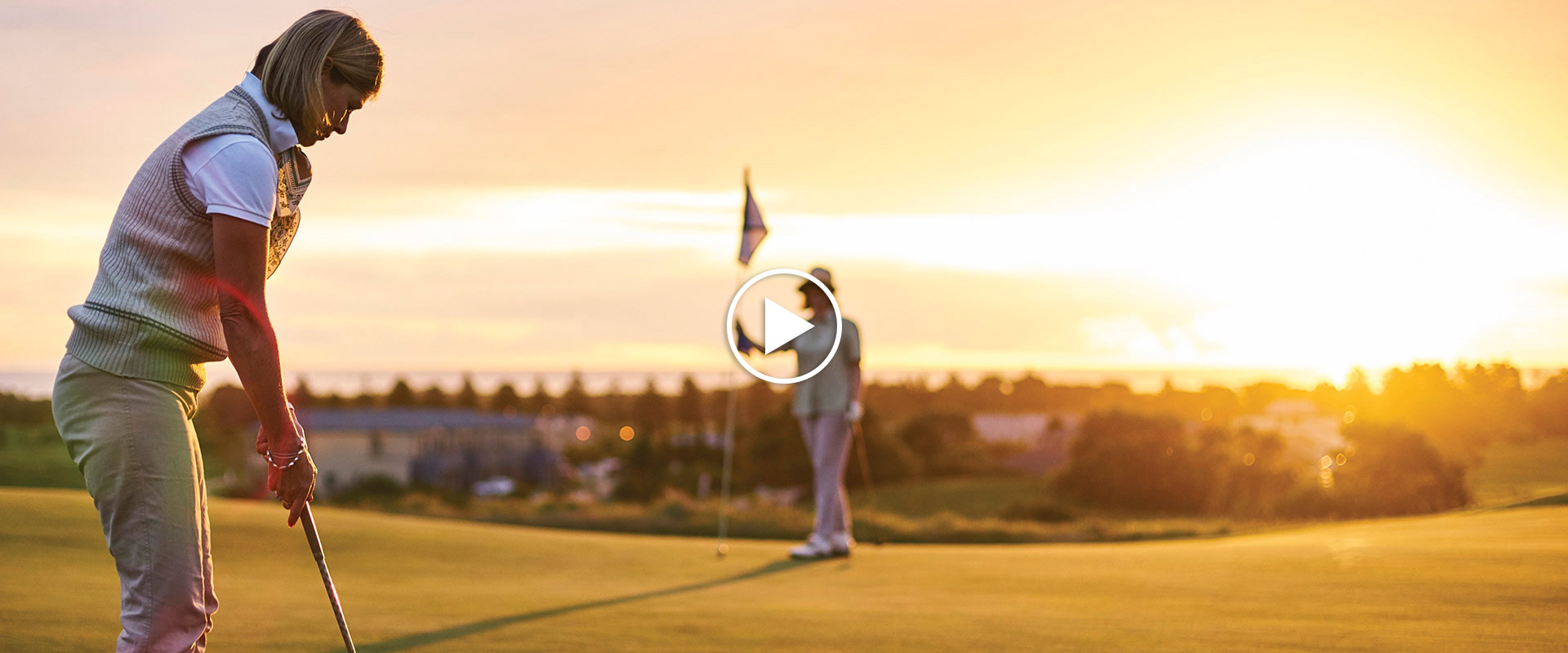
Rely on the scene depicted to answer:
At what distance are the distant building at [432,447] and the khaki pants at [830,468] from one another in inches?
2582

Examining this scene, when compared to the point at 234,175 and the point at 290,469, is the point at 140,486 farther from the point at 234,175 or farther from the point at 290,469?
the point at 234,175

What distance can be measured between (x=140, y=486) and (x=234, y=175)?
0.68m

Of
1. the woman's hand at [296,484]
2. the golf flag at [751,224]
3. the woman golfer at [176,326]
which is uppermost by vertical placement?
the golf flag at [751,224]

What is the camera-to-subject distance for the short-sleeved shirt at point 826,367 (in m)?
9.10

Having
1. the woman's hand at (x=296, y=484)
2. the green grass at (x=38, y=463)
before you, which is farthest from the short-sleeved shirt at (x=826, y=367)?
the green grass at (x=38, y=463)

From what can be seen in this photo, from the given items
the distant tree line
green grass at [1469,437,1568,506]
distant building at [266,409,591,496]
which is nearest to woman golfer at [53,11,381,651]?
green grass at [1469,437,1568,506]

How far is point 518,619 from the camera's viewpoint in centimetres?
577

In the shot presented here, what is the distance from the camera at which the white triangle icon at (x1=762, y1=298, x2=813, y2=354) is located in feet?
30.1

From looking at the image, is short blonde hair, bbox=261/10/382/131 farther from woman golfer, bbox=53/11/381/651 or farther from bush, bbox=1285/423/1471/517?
bush, bbox=1285/423/1471/517

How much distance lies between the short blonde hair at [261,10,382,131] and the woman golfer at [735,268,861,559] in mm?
6326

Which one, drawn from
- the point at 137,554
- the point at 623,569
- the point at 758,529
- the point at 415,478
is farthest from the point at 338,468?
the point at 137,554

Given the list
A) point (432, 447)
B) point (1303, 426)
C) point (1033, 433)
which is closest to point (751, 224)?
point (1303, 426)

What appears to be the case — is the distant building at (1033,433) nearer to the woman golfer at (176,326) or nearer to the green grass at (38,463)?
the green grass at (38,463)

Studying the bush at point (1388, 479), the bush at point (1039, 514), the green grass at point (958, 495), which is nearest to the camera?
the bush at point (1388, 479)
